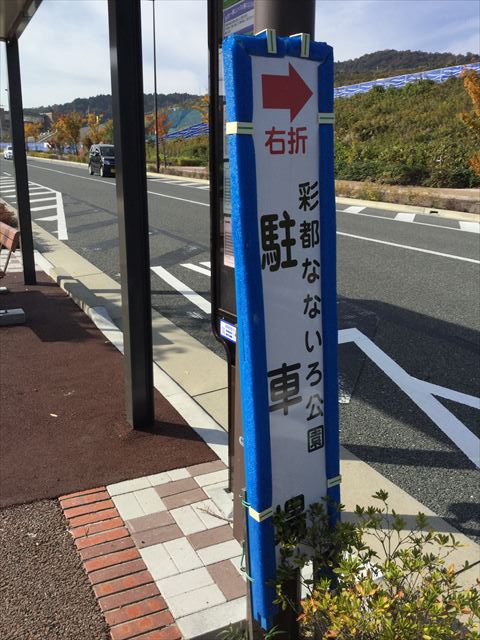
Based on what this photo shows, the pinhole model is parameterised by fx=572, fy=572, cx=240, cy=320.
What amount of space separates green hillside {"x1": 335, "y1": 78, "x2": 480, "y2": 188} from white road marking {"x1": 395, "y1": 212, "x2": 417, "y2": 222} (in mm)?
7021

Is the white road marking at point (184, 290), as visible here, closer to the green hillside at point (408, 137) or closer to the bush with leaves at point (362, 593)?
the bush with leaves at point (362, 593)

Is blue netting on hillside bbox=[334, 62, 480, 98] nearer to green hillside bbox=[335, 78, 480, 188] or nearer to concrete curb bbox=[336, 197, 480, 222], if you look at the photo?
green hillside bbox=[335, 78, 480, 188]

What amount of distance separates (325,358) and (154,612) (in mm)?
1348

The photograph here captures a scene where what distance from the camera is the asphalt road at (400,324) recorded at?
3.78 m

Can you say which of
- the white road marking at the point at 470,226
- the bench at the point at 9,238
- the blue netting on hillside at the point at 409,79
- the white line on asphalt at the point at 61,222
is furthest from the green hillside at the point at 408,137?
the bench at the point at 9,238

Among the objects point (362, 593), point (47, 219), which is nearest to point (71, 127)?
point (47, 219)

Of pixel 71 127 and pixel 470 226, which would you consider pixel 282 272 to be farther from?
pixel 71 127

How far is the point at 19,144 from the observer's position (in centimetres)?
727

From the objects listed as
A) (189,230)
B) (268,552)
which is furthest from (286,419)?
→ (189,230)

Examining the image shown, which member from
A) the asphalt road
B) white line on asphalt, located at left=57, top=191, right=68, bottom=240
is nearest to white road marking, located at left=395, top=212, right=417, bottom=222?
the asphalt road

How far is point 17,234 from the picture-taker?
6418 millimetres

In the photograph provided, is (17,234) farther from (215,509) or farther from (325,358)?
(325,358)

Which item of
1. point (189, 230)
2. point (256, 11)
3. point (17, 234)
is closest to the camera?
point (256, 11)

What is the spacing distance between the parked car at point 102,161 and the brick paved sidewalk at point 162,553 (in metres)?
29.2
